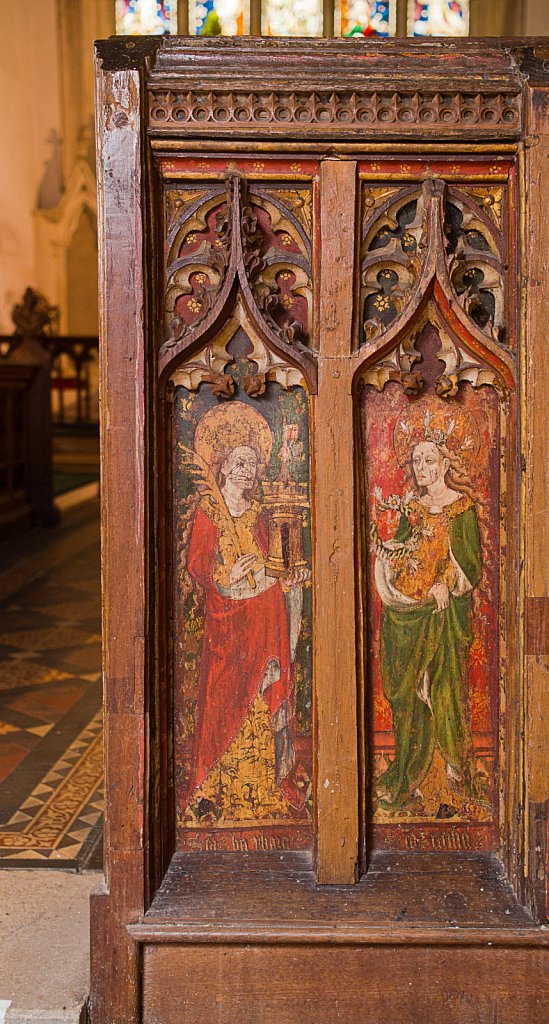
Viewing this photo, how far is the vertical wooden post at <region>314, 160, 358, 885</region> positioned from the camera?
1.74m

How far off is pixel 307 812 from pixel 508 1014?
508mm

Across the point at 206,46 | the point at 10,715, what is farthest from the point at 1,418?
the point at 206,46


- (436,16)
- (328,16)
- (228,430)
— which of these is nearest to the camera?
(228,430)

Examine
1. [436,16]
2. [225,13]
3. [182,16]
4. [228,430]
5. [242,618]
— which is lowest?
[242,618]

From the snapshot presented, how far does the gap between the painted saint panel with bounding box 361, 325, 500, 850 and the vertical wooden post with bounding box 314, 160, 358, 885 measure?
0.24 ft

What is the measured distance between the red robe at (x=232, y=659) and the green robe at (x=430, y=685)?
21cm

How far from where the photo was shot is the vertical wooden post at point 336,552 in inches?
68.7

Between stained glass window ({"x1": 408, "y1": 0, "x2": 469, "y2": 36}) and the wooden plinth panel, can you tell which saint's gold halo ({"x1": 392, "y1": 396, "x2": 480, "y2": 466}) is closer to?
the wooden plinth panel

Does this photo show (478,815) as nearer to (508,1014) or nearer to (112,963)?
(508,1014)

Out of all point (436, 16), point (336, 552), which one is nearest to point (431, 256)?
point (336, 552)

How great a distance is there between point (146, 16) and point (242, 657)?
14916 mm

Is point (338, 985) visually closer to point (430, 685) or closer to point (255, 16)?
point (430, 685)

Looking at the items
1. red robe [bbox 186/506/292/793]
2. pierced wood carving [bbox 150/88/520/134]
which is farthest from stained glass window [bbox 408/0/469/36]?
red robe [bbox 186/506/292/793]

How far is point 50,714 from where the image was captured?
3.86 metres
